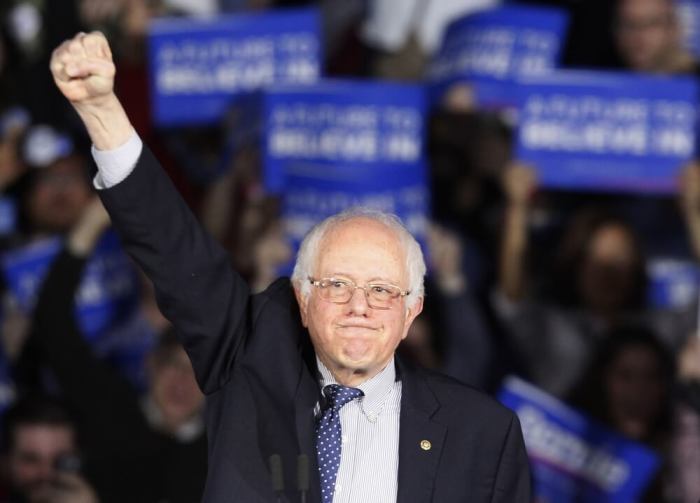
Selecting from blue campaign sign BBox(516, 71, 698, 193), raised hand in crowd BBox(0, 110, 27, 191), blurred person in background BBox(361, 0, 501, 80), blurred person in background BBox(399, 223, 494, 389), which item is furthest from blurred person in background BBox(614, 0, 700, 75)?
raised hand in crowd BBox(0, 110, 27, 191)

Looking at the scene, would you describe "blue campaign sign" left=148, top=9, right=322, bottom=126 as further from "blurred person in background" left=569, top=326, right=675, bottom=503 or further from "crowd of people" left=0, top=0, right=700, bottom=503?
"blurred person in background" left=569, top=326, right=675, bottom=503

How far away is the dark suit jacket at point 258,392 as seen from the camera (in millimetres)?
3332

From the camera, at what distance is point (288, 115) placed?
20.2ft

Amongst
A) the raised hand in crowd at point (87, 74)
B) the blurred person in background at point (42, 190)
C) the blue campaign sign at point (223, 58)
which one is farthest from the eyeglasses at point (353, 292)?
the blurred person in background at point (42, 190)

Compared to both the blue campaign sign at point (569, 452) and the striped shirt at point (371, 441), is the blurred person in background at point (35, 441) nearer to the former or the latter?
the blue campaign sign at point (569, 452)

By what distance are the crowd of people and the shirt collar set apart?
6.59ft

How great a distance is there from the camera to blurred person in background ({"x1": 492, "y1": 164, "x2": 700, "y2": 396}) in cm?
614

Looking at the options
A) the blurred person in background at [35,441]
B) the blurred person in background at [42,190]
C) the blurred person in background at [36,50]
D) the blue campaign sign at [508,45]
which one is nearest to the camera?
the blurred person in background at [35,441]

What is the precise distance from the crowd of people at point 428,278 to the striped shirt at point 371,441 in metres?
2.03

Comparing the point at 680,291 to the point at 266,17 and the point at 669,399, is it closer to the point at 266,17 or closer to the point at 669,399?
the point at 669,399

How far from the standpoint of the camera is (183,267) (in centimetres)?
337

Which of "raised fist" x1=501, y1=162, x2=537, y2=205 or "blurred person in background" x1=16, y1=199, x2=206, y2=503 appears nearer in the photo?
"blurred person in background" x1=16, y1=199, x2=206, y2=503

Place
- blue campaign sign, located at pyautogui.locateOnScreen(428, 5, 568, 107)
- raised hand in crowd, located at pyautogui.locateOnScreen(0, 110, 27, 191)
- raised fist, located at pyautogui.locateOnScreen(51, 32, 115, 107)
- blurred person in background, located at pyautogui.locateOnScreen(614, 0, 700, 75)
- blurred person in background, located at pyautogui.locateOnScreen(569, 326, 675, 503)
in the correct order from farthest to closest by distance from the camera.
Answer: raised hand in crowd, located at pyautogui.locateOnScreen(0, 110, 27, 191), blurred person in background, located at pyautogui.locateOnScreen(614, 0, 700, 75), blue campaign sign, located at pyautogui.locateOnScreen(428, 5, 568, 107), blurred person in background, located at pyautogui.locateOnScreen(569, 326, 675, 503), raised fist, located at pyautogui.locateOnScreen(51, 32, 115, 107)

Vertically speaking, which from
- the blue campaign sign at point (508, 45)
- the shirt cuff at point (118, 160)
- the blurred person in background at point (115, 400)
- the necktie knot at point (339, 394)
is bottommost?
the blurred person in background at point (115, 400)
